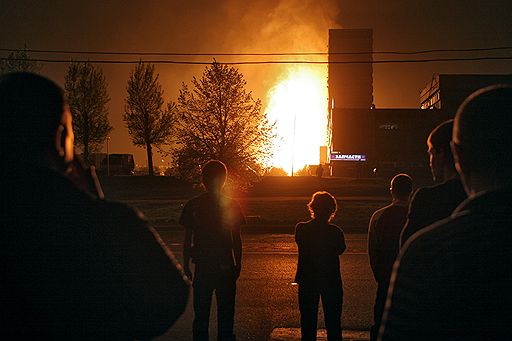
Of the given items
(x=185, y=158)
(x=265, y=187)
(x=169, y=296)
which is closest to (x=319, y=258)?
(x=169, y=296)

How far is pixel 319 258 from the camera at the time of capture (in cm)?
573

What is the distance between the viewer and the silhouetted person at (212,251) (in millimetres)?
5695

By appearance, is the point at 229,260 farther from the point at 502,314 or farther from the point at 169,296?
the point at 502,314

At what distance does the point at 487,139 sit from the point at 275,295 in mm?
7446

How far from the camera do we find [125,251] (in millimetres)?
1889

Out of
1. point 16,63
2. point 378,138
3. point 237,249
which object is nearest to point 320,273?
point 237,249

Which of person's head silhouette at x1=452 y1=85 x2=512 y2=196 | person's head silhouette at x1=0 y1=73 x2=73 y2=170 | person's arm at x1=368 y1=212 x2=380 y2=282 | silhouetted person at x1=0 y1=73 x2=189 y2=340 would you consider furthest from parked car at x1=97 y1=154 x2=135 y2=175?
person's head silhouette at x1=452 y1=85 x2=512 y2=196

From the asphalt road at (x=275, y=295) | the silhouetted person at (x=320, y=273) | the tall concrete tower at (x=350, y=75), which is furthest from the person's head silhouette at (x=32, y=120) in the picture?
the tall concrete tower at (x=350, y=75)

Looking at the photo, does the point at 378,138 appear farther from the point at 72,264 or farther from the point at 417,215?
the point at 72,264

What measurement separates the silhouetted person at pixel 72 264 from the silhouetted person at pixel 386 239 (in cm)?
398

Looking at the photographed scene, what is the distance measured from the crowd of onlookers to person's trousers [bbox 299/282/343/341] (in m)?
3.88

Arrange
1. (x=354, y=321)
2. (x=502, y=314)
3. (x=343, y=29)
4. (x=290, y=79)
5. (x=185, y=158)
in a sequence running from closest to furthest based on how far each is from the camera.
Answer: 1. (x=502, y=314)
2. (x=354, y=321)
3. (x=185, y=158)
4. (x=290, y=79)
5. (x=343, y=29)

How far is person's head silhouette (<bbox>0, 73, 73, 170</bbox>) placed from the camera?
195cm

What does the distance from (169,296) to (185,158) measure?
23475mm
